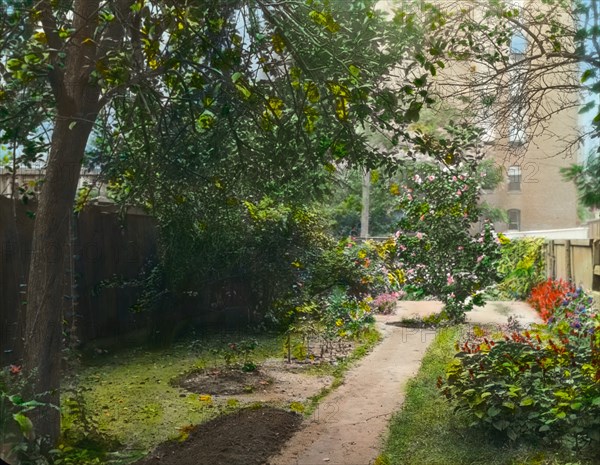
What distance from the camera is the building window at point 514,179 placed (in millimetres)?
3857

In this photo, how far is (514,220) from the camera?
3.98 metres

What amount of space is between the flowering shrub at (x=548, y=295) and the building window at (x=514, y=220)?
63 centimetres

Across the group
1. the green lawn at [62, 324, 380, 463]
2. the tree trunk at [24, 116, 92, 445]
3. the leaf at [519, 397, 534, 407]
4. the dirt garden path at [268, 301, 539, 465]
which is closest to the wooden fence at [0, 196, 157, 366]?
the tree trunk at [24, 116, 92, 445]

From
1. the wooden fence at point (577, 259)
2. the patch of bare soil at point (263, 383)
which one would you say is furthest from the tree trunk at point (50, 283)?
the wooden fence at point (577, 259)

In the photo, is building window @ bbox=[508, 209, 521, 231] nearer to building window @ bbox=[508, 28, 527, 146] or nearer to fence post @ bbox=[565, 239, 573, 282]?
fence post @ bbox=[565, 239, 573, 282]

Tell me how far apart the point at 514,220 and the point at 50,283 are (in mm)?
2594

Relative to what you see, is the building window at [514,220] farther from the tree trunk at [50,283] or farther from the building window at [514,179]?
the tree trunk at [50,283]

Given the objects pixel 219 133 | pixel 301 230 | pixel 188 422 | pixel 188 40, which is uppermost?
pixel 188 40

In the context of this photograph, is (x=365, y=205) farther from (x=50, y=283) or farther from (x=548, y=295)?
(x=50, y=283)

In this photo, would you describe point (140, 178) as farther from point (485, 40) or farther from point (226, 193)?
point (485, 40)

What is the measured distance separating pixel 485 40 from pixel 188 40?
5.83ft

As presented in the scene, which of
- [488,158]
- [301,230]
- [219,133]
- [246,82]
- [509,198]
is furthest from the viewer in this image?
[301,230]

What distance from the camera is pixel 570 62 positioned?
397 cm

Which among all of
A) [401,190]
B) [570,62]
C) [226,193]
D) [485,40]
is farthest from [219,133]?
[570,62]
